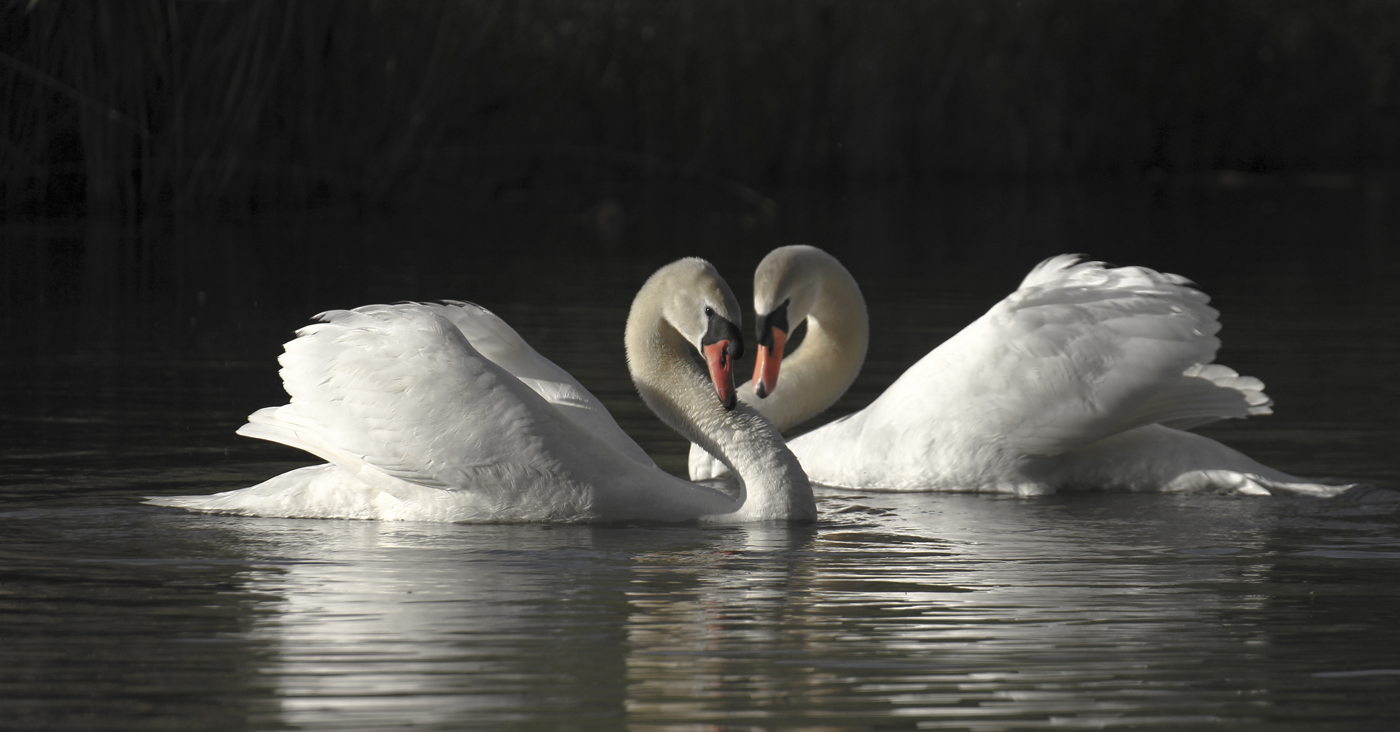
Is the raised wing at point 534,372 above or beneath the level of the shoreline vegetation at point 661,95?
beneath

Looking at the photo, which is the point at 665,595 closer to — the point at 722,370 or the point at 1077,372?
the point at 722,370

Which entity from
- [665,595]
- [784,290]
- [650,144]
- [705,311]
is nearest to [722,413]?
[705,311]

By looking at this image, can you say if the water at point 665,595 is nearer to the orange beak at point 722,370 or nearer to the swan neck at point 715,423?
the swan neck at point 715,423

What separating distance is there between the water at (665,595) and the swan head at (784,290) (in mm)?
608

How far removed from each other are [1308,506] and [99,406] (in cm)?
450

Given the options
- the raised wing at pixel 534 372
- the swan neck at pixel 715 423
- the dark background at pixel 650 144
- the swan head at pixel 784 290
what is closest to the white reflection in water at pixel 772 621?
the swan neck at pixel 715 423

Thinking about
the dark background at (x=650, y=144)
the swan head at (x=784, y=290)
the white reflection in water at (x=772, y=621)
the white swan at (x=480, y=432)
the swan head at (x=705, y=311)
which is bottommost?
the white reflection in water at (x=772, y=621)

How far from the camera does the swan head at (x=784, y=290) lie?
7.82 metres

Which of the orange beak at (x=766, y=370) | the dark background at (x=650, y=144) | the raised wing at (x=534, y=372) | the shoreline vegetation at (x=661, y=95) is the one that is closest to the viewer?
the raised wing at (x=534, y=372)

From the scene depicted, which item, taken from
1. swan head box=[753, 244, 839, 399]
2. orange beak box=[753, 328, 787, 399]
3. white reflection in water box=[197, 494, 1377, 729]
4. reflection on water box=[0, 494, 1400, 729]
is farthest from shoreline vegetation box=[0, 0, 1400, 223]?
white reflection in water box=[197, 494, 1377, 729]

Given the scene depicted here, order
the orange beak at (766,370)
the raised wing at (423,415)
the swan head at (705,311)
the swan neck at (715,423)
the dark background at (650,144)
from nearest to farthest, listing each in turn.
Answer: the raised wing at (423,415)
the swan neck at (715,423)
the swan head at (705,311)
the orange beak at (766,370)
the dark background at (650,144)

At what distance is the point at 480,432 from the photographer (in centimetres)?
577

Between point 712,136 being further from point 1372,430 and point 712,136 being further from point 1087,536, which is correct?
point 1087,536

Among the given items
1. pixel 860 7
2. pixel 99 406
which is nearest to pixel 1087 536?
pixel 99 406
